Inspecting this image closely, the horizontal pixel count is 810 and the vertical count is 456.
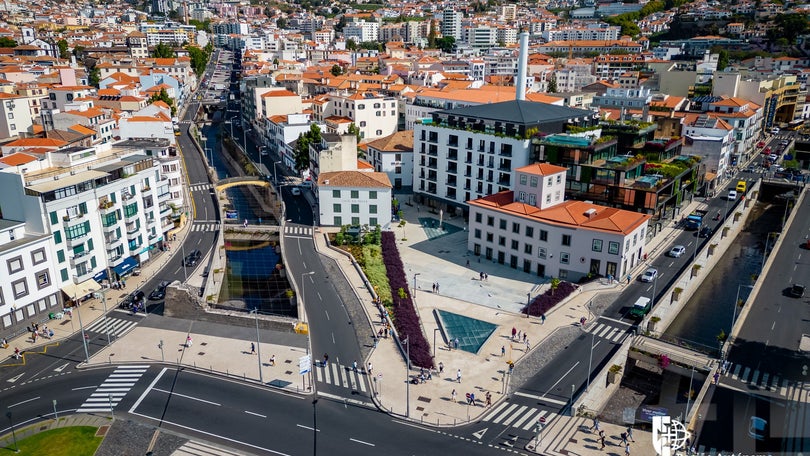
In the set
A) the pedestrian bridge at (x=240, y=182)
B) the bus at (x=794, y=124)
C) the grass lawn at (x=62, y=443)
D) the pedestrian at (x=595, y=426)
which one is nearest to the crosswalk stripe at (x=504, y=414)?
the pedestrian at (x=595, y=426)

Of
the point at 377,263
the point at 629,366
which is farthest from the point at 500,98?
the point at 629,366

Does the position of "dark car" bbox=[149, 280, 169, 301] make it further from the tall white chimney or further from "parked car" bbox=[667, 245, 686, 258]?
the tall white chimney

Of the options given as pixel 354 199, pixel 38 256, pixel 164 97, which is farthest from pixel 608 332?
pixel 164 97

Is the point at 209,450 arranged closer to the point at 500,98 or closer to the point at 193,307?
the point at 193,307

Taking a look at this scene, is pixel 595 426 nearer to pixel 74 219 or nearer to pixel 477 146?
pixel 74 219

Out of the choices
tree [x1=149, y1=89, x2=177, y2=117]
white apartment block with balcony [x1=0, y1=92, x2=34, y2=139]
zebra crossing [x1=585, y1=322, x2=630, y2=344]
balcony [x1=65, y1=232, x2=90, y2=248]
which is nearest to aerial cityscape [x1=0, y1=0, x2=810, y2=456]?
zebra crossing [x1=585, y1=322, x2=630, y2=344]

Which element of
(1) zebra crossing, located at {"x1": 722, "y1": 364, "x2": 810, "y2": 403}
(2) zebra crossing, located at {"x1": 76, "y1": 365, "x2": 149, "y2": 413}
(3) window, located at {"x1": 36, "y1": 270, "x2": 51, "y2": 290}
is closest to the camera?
(2) zebra crossing, located at {"x1": 76, "y1": 365, "x2": 149, "y2": 413}

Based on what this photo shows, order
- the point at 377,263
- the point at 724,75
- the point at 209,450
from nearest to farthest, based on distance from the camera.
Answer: the point at 209,450, the point at 377,263, the point at 724,75
